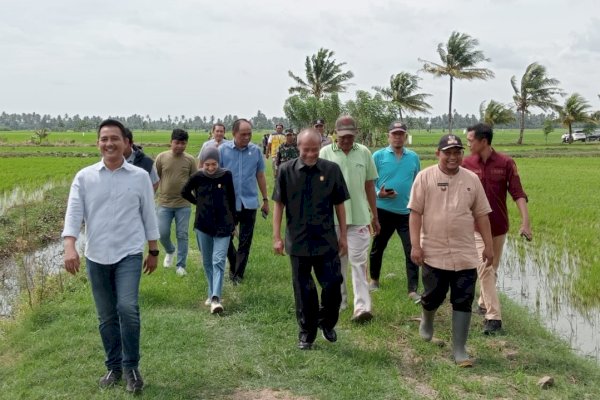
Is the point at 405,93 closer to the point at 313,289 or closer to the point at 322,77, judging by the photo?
the point at 322,77

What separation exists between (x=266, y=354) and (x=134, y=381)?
1.11 metres

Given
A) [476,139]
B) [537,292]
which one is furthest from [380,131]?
[476,139]

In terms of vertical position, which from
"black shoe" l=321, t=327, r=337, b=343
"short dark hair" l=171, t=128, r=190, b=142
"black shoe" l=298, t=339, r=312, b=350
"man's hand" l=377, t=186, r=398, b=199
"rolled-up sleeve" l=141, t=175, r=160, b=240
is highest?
"short dark hair" l=171, t=128, r=190, b=142

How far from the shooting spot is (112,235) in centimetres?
385

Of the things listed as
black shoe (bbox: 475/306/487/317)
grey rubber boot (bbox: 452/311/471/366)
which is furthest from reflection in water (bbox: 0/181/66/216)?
grey rubber boot (bbox: 452/311/471/366)

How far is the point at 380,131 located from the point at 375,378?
31643 mm

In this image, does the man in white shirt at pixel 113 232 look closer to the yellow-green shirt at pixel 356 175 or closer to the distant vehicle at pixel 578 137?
the yellow-green shirt at pixel 356 175

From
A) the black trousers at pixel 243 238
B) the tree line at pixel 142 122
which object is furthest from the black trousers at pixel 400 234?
the tree line at pixel 142 122

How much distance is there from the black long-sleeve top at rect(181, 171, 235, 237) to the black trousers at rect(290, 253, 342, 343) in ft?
4.28

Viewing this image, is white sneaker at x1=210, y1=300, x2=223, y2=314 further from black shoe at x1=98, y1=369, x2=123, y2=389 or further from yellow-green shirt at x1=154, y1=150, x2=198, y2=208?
yellow-green shirt at x1=154, y1=150, x2=198, y2=208

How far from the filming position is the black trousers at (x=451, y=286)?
14.6 feet

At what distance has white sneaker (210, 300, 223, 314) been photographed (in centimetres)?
557

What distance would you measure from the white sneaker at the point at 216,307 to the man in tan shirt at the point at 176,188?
5.24 feet

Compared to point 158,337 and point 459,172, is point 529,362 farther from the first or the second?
point 158,337
